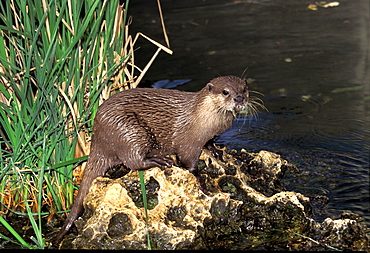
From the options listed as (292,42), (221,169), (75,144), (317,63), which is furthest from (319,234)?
(292,42)

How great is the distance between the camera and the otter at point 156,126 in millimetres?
3184

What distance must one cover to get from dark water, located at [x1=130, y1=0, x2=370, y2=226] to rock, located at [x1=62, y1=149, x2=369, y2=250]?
0.95 ft

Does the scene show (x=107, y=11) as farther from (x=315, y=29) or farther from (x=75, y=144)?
(x=315, y=29)

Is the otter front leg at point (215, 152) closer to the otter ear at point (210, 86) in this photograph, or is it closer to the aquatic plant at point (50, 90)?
the otter ear at point (210, 86)

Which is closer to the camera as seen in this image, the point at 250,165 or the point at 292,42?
the point at 250,165

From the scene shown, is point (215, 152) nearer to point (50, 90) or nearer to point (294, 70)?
point (50, 90)

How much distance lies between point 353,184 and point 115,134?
5.12ft

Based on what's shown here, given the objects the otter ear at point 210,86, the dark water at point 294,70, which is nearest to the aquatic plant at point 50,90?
the otter ear at point 210,86

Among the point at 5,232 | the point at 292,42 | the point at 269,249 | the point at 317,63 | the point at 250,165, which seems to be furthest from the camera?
the point at 292,42

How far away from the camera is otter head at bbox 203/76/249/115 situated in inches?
125

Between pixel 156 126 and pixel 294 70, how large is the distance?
2.74m

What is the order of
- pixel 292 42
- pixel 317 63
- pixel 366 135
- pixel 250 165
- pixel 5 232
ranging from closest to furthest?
pixel 5 232, pixel 250 165, pixel 366 135, pixel 317 63, pixel 292 42

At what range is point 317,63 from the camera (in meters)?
5.83

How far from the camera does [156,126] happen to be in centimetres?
327
